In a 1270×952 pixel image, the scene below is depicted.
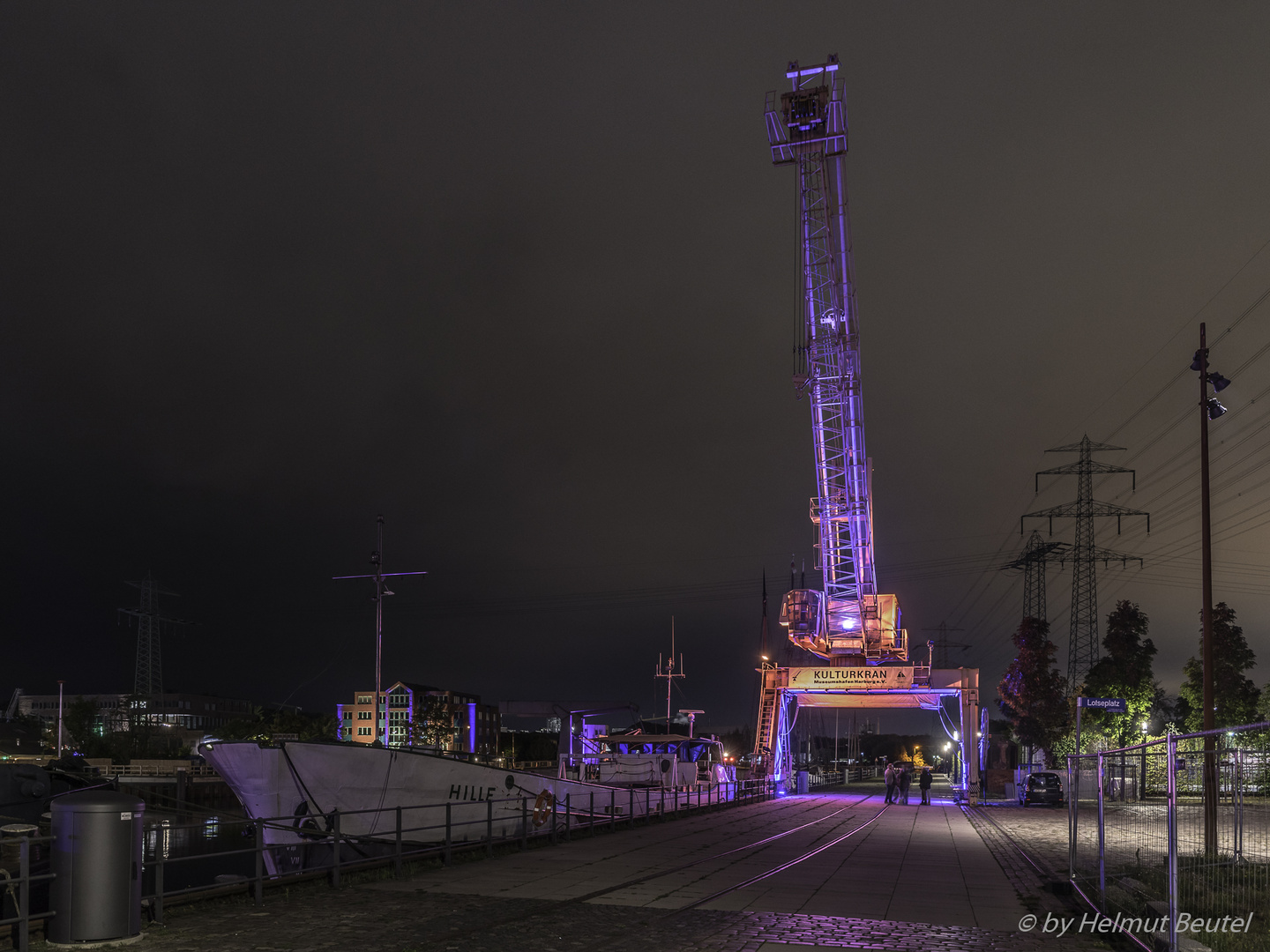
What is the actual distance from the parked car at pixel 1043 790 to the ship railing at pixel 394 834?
11310mm

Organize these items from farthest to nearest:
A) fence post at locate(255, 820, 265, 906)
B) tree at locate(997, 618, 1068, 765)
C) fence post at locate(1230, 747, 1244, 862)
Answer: tree at locate(997, 618, 1068, 765) → fence post at locate(255, 820, 265, 906) → fence post at locate(1230, 747, 1244, 862)

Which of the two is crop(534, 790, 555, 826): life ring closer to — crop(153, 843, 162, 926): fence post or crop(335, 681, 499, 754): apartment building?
crop(153, 843, 162, 926): fence post

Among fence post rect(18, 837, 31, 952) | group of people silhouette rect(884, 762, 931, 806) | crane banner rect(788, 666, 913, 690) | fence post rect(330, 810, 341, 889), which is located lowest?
group of people silhouette rect(884, 762, 931, 806)

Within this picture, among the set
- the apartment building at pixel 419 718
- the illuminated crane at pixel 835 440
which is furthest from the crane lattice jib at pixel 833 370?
the apartment building at pixel 419 718

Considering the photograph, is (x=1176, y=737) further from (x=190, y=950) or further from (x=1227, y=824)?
(x=190, y=950)

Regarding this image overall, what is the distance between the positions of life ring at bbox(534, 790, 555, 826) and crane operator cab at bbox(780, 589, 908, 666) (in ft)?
88.5

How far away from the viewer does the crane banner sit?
4691 cm

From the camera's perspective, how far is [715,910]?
1252 centimetres

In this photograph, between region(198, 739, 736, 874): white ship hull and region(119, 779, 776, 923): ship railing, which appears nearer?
region(119, 779, 776, 923): ship railing

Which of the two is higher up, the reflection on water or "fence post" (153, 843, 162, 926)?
"fence post" (153, 843, 162, 926)

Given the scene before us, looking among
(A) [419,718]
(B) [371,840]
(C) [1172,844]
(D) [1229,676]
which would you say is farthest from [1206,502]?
(A) [419,718]

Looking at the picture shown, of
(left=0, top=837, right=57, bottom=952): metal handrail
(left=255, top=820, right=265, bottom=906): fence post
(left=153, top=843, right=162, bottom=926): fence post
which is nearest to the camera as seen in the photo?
(left=0, top=837, right=57, bottom=952): metal handrail

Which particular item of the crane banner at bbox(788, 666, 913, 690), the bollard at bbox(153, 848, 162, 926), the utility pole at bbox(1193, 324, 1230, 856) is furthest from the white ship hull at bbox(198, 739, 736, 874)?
the crane banner at bbox(788, 666, 913, 690)

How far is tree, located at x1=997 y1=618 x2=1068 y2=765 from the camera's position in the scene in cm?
5825
